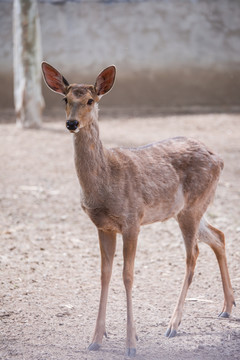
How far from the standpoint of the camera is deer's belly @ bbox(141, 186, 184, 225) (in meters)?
4.32

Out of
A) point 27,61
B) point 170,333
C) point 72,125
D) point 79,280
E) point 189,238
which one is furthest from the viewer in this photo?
point 27,61

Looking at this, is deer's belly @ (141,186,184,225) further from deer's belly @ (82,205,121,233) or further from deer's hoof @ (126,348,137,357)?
deer's hoof @ (126,348,137,357)

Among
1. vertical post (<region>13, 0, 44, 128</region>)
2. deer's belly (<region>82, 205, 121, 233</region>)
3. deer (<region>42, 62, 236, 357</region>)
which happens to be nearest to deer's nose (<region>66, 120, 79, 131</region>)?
deer (<region>42, 62, 236, 357</region>)

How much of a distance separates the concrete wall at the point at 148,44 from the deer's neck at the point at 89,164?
1153 centimetres

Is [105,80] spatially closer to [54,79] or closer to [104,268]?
[54,79]

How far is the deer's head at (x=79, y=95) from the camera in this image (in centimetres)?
387

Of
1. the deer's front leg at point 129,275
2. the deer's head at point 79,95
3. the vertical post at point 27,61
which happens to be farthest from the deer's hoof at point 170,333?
the vertical post at point 27,61

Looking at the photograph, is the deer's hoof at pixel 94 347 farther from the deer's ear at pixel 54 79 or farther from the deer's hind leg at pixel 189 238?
the deer's ear at pixel 54 79

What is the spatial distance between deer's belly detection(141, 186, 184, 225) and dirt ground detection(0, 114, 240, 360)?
2.61ft

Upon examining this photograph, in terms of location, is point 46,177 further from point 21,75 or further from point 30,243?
point 21,75

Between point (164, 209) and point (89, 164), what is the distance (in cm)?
72

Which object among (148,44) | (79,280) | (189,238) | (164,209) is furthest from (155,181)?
(148,44)

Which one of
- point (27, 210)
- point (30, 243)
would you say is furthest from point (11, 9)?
point (30, 243)

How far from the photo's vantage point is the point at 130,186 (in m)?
4.13
